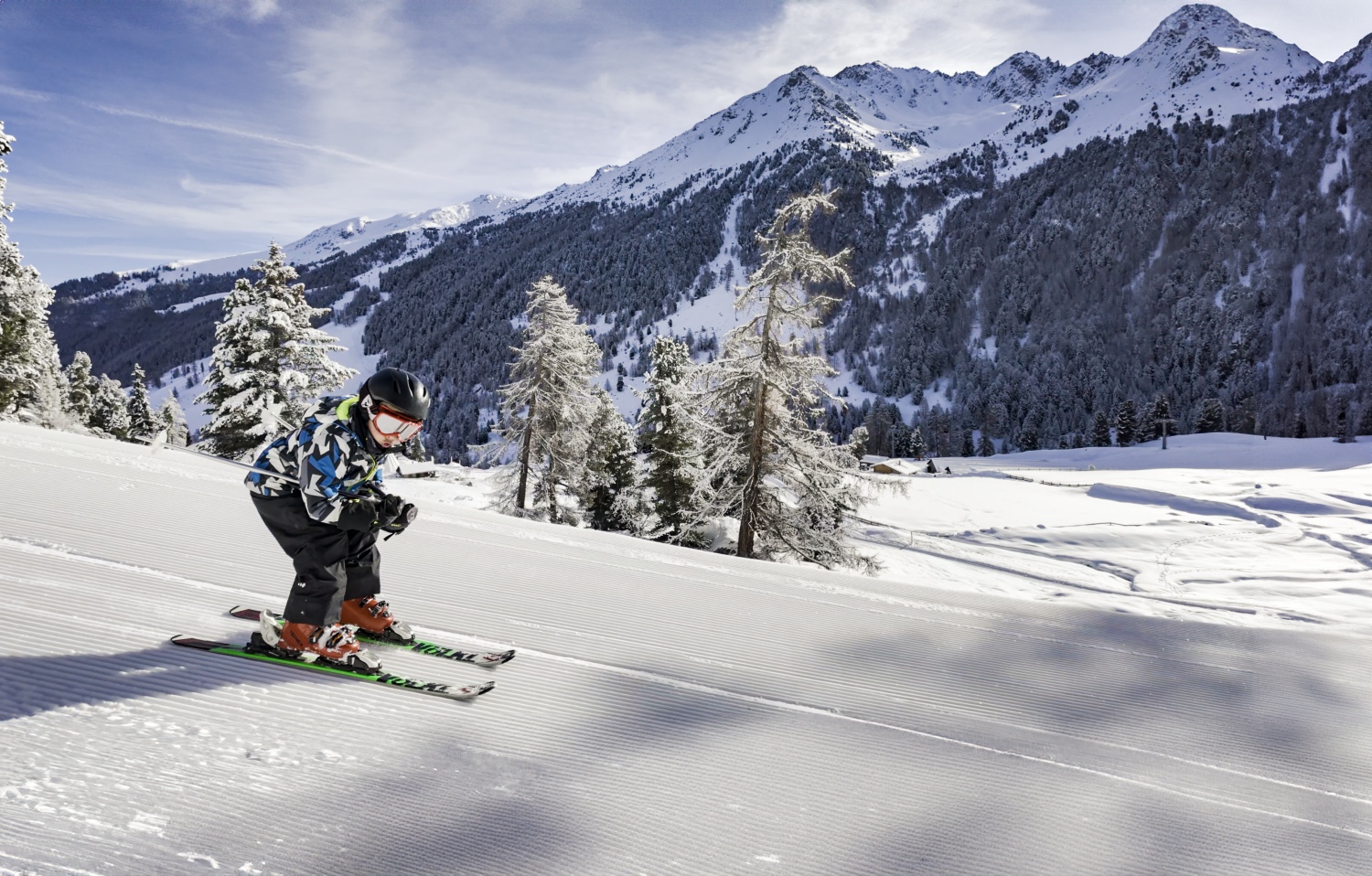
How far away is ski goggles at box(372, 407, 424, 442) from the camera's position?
3504mm

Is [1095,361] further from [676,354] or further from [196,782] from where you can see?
[196,782]

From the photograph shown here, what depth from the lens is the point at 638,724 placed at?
10.5 feet

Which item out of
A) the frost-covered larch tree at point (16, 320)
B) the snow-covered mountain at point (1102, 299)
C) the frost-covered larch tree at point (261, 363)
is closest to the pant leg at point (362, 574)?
the frost-covered larch tree at point (261, 363)

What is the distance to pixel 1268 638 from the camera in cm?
504

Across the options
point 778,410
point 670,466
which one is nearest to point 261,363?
point 670,466

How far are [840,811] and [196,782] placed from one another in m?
2.56

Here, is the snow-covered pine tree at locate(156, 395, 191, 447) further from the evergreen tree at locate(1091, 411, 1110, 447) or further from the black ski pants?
the evergreen tree at locate(1091, 411, 1110, 447)

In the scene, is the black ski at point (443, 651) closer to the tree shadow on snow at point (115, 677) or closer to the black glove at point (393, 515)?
the tree shadow on snow at point (115, 677)

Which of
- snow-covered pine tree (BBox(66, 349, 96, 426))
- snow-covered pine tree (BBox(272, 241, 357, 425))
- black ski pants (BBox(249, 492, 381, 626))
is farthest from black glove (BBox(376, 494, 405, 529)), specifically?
snow-covered pine tree (BBox(66, 349, 96, 426))

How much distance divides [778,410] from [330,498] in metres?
11.7

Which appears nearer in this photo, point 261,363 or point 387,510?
point 387,510

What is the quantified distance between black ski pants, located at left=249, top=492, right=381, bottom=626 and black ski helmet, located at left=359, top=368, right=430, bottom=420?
2.25ft

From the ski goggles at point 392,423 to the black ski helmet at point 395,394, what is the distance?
3cm

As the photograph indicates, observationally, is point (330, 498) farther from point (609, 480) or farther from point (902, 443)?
point (902, 443)
